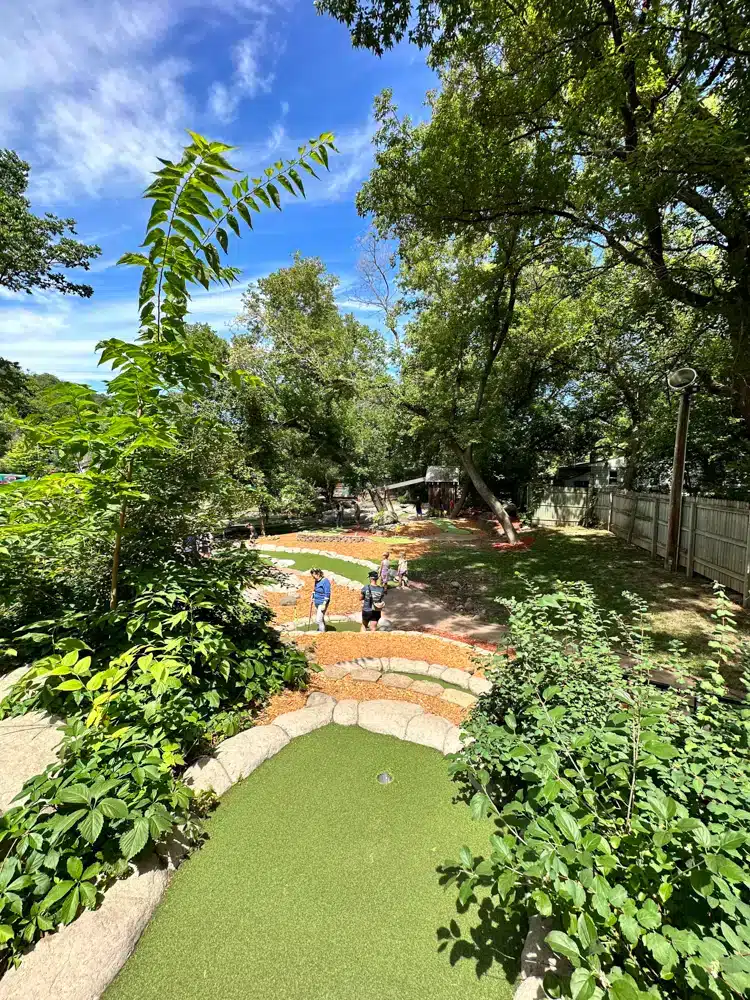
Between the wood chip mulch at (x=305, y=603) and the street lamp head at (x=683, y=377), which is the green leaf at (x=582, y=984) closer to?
the wood chip mulch at (x=305, y=603)

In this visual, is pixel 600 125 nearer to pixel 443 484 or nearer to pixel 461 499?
pixel 461 499

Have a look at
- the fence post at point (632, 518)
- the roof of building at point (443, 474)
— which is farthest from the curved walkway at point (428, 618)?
the roof of building at point (443, 474)

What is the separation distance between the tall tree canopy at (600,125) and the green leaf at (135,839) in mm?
8618

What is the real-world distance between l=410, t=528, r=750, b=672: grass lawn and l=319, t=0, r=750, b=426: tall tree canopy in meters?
4.32

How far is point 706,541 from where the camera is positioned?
8898 mm

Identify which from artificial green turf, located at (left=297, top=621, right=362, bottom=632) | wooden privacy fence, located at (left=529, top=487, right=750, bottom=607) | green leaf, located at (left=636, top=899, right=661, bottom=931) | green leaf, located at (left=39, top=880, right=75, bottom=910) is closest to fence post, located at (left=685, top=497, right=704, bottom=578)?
wooden privacy fence, located at (left=529, top=487, right=750, bottom=607)

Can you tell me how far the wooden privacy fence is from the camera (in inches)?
299

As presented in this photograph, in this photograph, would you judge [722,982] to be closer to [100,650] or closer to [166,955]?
[166,955]

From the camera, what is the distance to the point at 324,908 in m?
2.31

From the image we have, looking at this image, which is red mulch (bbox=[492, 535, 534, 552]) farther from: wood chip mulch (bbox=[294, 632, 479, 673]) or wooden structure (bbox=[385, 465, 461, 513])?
wooden structure (bbox=[385, 465, 461, 513])

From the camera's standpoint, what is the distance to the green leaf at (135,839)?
84.3 inches

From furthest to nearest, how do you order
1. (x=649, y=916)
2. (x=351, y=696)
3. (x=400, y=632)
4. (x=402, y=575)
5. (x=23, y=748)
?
(x=402, y=575) < (x=400, y=632) < (x=351, y=696) < (x=23, y=748) < (x=649, y=916)

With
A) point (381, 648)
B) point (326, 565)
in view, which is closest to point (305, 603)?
point (326, 565)

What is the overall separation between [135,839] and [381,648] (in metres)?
4.14
